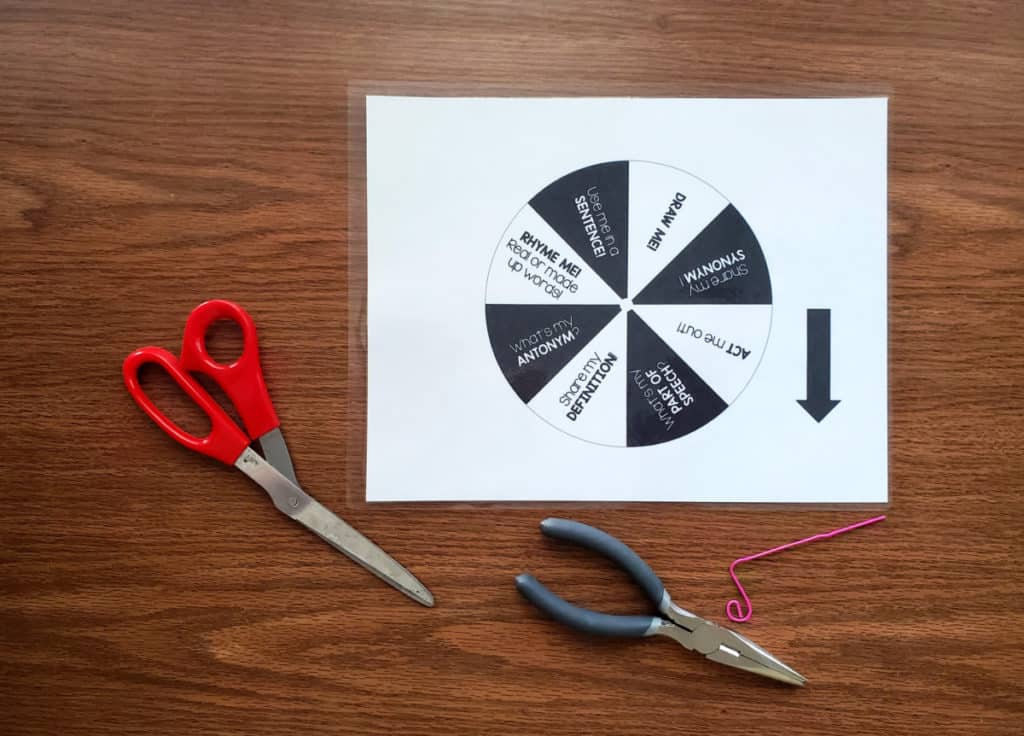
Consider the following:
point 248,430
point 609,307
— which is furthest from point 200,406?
point 609,307

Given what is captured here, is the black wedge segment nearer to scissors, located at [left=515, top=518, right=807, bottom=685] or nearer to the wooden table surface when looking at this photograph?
the wooden table surface

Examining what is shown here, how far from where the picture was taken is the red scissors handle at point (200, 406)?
53 centimetres

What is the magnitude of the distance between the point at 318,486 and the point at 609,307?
275 millimetres

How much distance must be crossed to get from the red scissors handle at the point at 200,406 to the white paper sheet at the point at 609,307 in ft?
0.34

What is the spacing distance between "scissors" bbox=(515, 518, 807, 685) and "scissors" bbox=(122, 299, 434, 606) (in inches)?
4.1

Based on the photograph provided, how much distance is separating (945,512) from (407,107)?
544mm

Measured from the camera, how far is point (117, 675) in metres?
0.56

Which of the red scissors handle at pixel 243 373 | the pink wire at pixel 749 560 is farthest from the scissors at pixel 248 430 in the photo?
the pink wire at pixel 749 560

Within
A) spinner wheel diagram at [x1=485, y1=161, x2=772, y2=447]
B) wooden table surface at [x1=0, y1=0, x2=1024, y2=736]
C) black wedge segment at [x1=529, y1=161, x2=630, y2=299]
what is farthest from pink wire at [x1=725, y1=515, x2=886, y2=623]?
black wedge segment at [x1=529, y1=161, x2=630, y2=299]

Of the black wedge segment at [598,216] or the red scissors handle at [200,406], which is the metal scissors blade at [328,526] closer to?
the red scissors handle at [200,406]

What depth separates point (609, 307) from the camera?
0.56m

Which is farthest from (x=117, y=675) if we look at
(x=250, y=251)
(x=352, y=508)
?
(x=250, y=251)

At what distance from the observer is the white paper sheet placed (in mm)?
562

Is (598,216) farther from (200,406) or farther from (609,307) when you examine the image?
(200,406)
